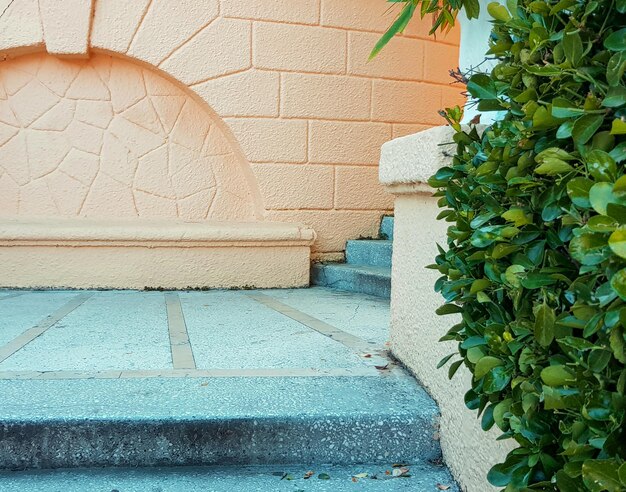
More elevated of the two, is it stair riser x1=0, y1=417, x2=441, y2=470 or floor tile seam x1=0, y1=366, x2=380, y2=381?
floor tile seam x1=0, y1=366, x2=380, y2=381

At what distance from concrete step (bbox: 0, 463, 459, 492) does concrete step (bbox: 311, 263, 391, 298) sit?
6.82 ft

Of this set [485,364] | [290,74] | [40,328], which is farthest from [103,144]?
[485,364]

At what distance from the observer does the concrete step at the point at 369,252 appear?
416 centimetres

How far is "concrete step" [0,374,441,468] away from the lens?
1616 millimetres

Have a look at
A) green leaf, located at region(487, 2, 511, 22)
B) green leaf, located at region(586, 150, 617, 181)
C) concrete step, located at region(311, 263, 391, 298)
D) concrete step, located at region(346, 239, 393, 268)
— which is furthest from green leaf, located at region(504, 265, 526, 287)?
concrete step, located at region(346, 239, 393, 268)

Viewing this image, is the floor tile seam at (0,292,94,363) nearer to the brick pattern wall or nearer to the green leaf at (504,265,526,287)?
the brick pattern wall

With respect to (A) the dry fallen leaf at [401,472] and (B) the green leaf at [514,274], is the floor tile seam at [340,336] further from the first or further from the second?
(B) the green leaf at [514,274]

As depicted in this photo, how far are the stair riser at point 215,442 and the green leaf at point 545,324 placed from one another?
961 mm

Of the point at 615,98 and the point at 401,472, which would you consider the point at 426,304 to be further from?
the point at 615,98

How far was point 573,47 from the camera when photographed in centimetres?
75

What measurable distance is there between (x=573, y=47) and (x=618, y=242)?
0.30 meters

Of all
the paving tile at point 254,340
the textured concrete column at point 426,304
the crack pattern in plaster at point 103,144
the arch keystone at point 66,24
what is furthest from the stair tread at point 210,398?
the arch keystone at point 66,24

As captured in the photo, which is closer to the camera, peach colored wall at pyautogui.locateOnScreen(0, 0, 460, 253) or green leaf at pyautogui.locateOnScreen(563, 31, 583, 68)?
green leaf at pyautogui.locateOnScreen(563, 31, 583, 68)

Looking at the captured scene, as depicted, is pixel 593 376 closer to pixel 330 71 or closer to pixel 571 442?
pixel 571 442
